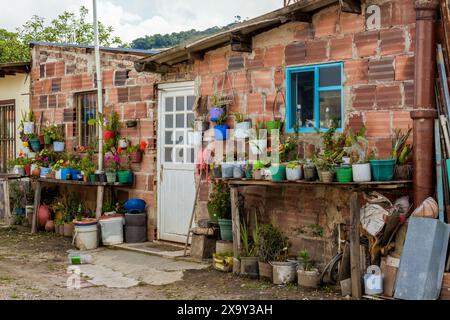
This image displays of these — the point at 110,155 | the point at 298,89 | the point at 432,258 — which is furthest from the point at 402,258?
the point at 110,155

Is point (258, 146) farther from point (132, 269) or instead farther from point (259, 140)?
point (132, 269)

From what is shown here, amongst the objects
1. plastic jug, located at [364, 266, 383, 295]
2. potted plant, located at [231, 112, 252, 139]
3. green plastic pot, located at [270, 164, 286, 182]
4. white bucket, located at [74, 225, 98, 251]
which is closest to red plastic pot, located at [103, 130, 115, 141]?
white bucket, located at [74, 225, 98, 251]

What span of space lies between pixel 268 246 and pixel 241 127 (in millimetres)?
1854

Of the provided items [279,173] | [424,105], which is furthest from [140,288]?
[424,105]

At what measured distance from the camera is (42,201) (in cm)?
1420

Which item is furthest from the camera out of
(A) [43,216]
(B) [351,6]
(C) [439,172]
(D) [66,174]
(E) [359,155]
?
(A) [43,216]

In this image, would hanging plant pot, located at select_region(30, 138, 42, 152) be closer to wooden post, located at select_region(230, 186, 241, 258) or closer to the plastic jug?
wooden post, located at select_region(230, 186, 241, 258)

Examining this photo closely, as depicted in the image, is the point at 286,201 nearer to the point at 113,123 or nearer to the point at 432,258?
the point at 432,258

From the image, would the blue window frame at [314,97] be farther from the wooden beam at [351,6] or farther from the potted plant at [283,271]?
the potted plant at [283,271]

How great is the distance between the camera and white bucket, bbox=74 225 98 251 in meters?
11.6

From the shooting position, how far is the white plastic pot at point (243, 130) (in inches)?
386

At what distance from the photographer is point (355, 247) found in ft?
25.9

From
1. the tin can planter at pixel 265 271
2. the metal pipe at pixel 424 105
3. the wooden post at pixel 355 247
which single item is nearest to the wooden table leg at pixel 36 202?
the tin can planter at pixel 265 271
